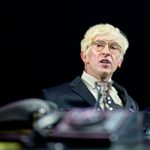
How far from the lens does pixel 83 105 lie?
1.39 m

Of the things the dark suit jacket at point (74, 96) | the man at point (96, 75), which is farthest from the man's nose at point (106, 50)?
the dark suit jacket at point (74, 96)

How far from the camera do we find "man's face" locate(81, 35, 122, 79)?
1544 mm

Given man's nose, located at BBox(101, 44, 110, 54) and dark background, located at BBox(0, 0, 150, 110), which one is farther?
dark background, located at BBox(0, 0, 150, 110)

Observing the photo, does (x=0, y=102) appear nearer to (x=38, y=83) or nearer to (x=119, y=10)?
(x=38, y=83)

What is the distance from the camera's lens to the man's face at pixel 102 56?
154cm

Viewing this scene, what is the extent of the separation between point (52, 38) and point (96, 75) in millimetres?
582

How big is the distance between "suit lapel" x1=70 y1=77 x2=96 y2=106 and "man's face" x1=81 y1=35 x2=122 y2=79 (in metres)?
0.10

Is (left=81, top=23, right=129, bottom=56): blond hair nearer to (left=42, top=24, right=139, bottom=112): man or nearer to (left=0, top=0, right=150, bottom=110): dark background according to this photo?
(left=42, top=24, right=139, bottom=112): man

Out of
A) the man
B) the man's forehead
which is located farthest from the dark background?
the man's forehead

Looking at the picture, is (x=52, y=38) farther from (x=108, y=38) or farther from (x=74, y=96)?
(x=74, y=96)

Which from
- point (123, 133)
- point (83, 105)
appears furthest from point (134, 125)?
point (83, 105)

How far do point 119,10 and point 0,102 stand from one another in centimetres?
65

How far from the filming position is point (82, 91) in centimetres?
144

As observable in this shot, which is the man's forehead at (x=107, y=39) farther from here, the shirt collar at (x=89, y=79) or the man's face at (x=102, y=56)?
the shirt collar at (x=89, y=79)
